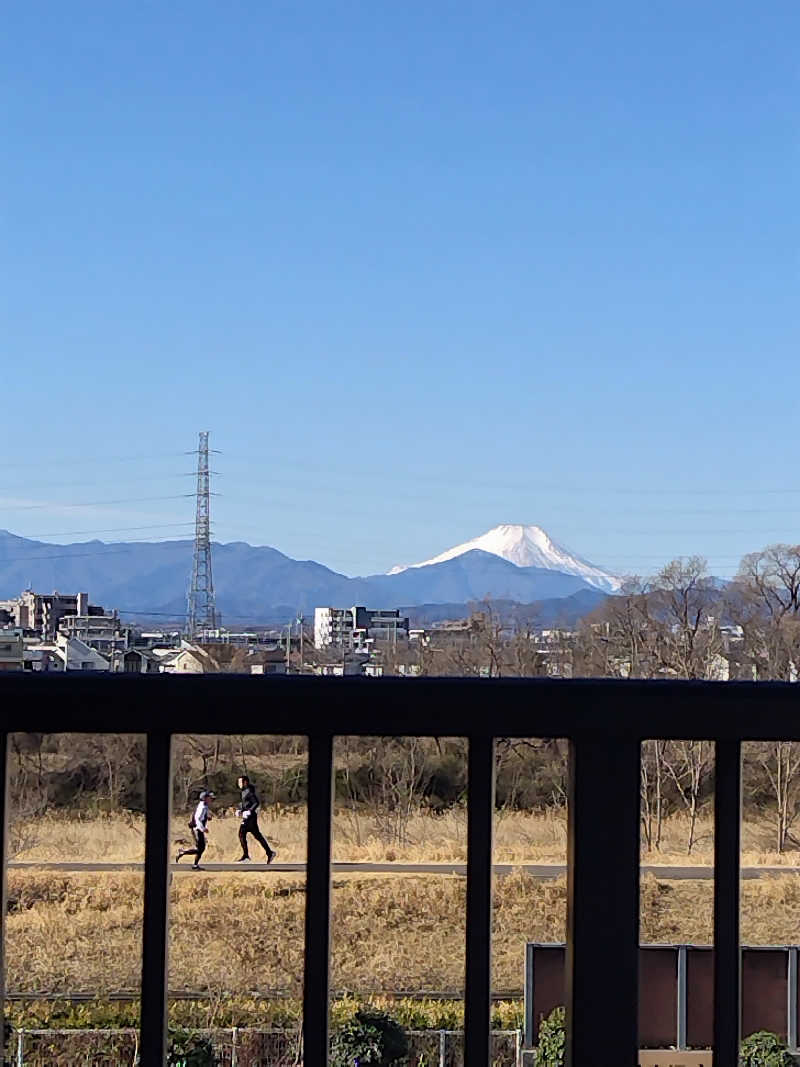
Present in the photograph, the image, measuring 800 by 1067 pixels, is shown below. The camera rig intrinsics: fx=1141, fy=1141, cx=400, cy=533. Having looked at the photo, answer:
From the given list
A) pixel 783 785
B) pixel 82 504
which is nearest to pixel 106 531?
pixel 82 504

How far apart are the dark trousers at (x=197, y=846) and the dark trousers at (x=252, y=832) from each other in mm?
394

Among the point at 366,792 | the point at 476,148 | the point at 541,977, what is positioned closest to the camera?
the point at 541,977

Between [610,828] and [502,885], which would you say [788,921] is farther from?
[610,828]

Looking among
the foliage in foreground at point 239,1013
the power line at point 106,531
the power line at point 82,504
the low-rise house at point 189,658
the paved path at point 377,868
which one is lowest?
the foliage in foreground at point 239,1013

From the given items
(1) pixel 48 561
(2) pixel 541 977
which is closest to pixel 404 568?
(1) pixel 48 561

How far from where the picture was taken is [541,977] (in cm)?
411

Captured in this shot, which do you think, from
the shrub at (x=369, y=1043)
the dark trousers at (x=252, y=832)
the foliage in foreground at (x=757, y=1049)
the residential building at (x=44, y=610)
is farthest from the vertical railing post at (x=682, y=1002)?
the residential building at (x=44, y=610)

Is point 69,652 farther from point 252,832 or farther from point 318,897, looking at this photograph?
point 318,897

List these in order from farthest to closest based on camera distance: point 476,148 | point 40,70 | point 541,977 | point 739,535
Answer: point 739,535
point 476,148
point 40,70
point 541,977

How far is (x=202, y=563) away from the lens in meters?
22.0

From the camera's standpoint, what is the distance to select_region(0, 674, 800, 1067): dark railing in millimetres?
757

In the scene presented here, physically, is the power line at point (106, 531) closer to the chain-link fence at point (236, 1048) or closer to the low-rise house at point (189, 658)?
the low-rise house at point (189, 658)

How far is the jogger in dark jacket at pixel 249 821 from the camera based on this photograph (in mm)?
11234

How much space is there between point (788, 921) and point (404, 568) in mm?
28211
